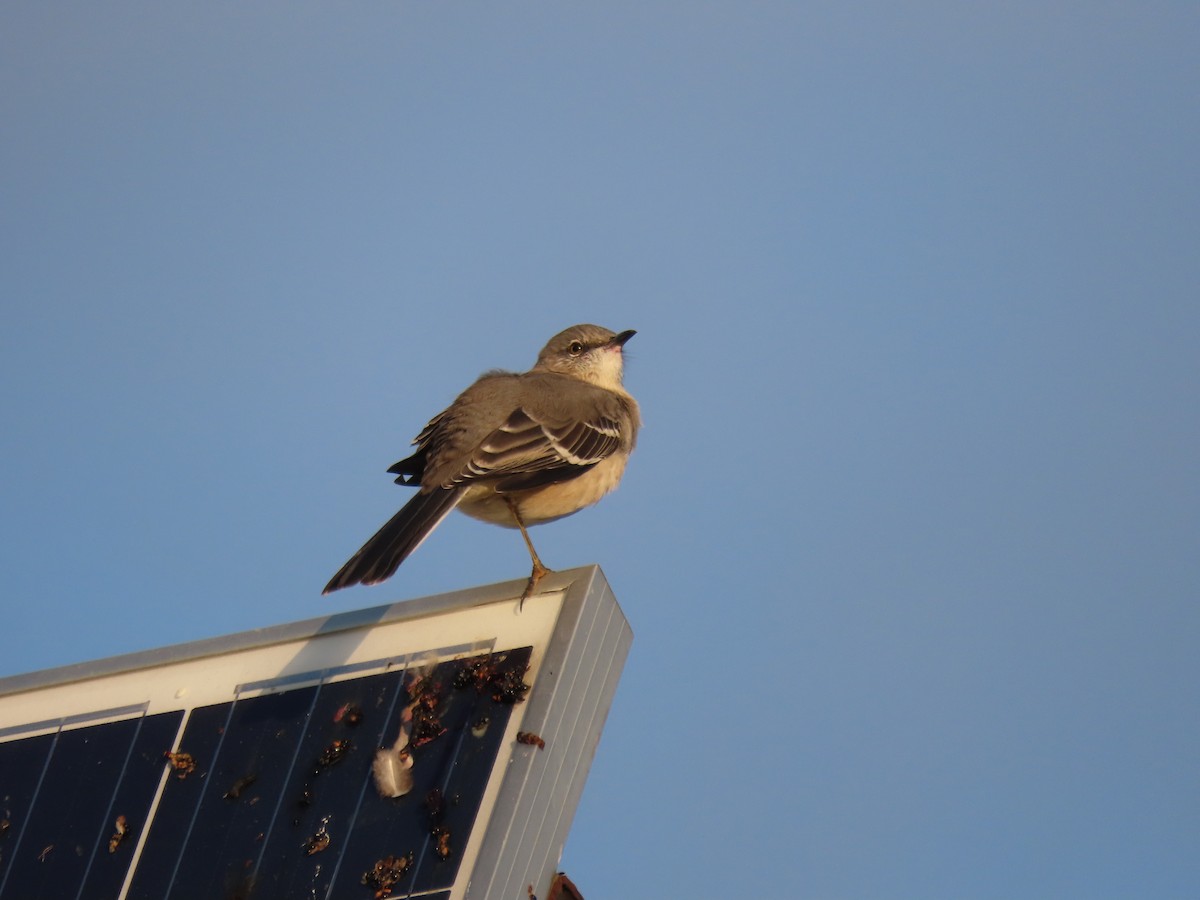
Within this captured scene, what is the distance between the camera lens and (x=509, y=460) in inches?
299

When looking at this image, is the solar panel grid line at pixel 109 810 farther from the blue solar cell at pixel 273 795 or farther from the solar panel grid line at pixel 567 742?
the solar panel grid line at pixel 567 742

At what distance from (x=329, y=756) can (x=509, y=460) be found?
2534mm

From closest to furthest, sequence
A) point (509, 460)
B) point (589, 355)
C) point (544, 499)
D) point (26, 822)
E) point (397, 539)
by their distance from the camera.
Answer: point (26, 822) < point (397, 539) < point (509, 460) < point (544, 499) < point (589, 355)

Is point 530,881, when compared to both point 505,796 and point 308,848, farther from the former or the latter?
point 308,848

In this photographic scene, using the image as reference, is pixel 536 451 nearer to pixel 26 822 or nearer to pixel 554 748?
pixel 554 748

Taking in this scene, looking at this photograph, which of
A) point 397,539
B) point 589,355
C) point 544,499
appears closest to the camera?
point 397,539

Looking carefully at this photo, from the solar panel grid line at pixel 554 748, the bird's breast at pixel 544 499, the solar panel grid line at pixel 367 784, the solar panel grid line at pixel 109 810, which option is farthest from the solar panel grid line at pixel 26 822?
the bird's breast at pixel 544 499

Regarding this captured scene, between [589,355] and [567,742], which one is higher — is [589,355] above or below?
above

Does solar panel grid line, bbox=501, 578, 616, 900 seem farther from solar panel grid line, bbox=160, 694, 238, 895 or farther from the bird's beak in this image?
the bird's beak

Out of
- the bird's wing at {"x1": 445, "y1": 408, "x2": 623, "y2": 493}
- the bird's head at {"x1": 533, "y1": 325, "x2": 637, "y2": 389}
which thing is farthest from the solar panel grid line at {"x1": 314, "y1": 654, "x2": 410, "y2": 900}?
the bird's head at {"x1": 533, "y1": 325, "x2": 637, "y2": 389}

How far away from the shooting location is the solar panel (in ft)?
16.0

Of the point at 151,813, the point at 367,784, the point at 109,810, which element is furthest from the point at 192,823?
the point at 367,784

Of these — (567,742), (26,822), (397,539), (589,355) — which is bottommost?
(26,822)

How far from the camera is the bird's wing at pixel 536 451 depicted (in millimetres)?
7496
